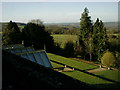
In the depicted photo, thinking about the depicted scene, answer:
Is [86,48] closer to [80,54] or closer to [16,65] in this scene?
[80,54]

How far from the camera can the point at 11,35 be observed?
4144 cm

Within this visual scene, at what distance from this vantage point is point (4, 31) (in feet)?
136

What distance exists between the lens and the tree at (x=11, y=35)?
40341 mm

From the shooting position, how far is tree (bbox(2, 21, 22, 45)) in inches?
1588

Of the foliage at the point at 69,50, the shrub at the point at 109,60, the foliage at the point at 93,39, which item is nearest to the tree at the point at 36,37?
the foliage at the point at 69,50

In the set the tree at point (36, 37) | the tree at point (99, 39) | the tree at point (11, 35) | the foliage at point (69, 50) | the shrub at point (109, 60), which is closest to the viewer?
the shrub at point (109, 60)

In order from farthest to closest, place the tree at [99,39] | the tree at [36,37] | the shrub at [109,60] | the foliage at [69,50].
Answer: the foliage at [69,50] → the tree at [36,37] → the tree at [99,39] → the shrub at [109,60]

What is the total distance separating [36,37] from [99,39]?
14.3m

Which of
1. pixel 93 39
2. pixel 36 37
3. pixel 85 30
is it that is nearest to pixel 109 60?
pixel 93 39

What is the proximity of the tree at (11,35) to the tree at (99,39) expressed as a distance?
16671 mm

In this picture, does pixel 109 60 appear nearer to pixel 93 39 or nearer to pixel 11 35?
pixel 93 39

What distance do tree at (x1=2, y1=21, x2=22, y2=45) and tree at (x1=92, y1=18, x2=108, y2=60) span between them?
16.7 metres

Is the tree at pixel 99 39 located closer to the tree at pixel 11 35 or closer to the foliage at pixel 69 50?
the foliage at pixel 69 50

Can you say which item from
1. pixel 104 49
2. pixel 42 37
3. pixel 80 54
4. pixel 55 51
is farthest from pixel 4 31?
pixel 104 49
